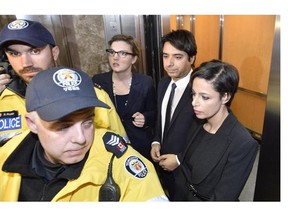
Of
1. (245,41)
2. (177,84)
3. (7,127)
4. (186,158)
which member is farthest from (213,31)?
(7,127)

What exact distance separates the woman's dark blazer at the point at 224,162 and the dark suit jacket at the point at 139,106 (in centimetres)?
75

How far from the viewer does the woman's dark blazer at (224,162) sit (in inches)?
47.7

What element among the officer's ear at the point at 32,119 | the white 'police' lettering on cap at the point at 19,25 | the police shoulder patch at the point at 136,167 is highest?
the white 'police' lettering on cap at the point at 19,25

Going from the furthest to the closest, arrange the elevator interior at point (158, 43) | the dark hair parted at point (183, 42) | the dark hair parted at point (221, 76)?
1. the elevator interior at point (158, 43)
2. the dark hair parted at point (183, 42)
3. the dark hair parted at point (221, 76)

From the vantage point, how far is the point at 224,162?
1.25 m

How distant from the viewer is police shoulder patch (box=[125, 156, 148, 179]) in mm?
938

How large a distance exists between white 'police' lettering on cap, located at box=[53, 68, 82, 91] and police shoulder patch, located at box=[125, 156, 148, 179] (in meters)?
0.37

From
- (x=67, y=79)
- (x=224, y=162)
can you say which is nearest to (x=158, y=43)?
(x=224, y=162)

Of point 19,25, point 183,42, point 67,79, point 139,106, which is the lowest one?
point 139,106

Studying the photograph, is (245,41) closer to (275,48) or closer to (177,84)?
(177,84)

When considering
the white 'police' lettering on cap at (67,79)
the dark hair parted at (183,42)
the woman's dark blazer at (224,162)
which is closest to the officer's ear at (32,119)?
the white 'police' lettering on cap at (67,79)

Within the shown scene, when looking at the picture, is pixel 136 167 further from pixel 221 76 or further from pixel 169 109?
pixel 169 109

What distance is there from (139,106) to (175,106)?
41 centimetres

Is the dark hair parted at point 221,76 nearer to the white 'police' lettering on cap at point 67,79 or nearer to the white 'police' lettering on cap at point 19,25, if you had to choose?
the white 'police' lettering on cap at point 67,79
